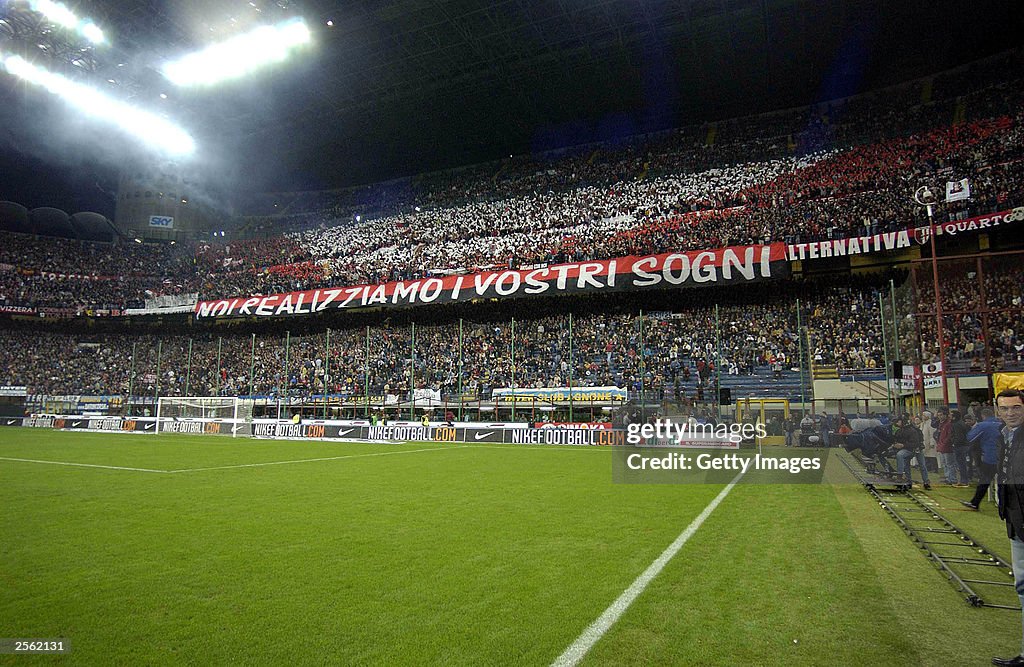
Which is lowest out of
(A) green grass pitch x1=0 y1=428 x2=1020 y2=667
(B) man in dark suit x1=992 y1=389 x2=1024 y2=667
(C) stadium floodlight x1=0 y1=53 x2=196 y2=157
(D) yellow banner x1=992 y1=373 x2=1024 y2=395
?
(A) green grass pitch x1=0 y1=428 x2=1020 y2=667

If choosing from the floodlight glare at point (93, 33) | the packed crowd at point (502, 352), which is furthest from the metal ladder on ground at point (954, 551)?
the floodlight glare at point (93, 33)

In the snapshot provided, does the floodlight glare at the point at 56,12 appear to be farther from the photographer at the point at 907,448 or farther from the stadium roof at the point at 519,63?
the photographer at the point at 907,448

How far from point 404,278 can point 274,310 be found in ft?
33.6

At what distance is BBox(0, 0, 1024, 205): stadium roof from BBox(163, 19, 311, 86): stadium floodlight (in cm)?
91

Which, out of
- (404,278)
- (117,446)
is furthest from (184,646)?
(404,278)

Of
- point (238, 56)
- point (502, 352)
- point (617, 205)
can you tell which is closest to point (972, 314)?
point (502, 352)

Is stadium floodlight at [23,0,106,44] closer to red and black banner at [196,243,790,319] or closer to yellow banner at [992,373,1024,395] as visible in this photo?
red and black banner at [196,243,790,319]

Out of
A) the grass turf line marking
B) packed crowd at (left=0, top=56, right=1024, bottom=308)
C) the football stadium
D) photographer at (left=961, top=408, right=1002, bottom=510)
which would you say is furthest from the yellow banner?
the grass turf line marking

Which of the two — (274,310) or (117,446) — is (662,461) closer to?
(117,446)

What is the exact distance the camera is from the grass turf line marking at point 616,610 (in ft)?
11.5

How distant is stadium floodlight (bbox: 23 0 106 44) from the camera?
30844 millimetres

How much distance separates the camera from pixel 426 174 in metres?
55.4

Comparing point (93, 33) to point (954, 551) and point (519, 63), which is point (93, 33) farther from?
point (954, 551)

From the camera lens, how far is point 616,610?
4348 millimetres
